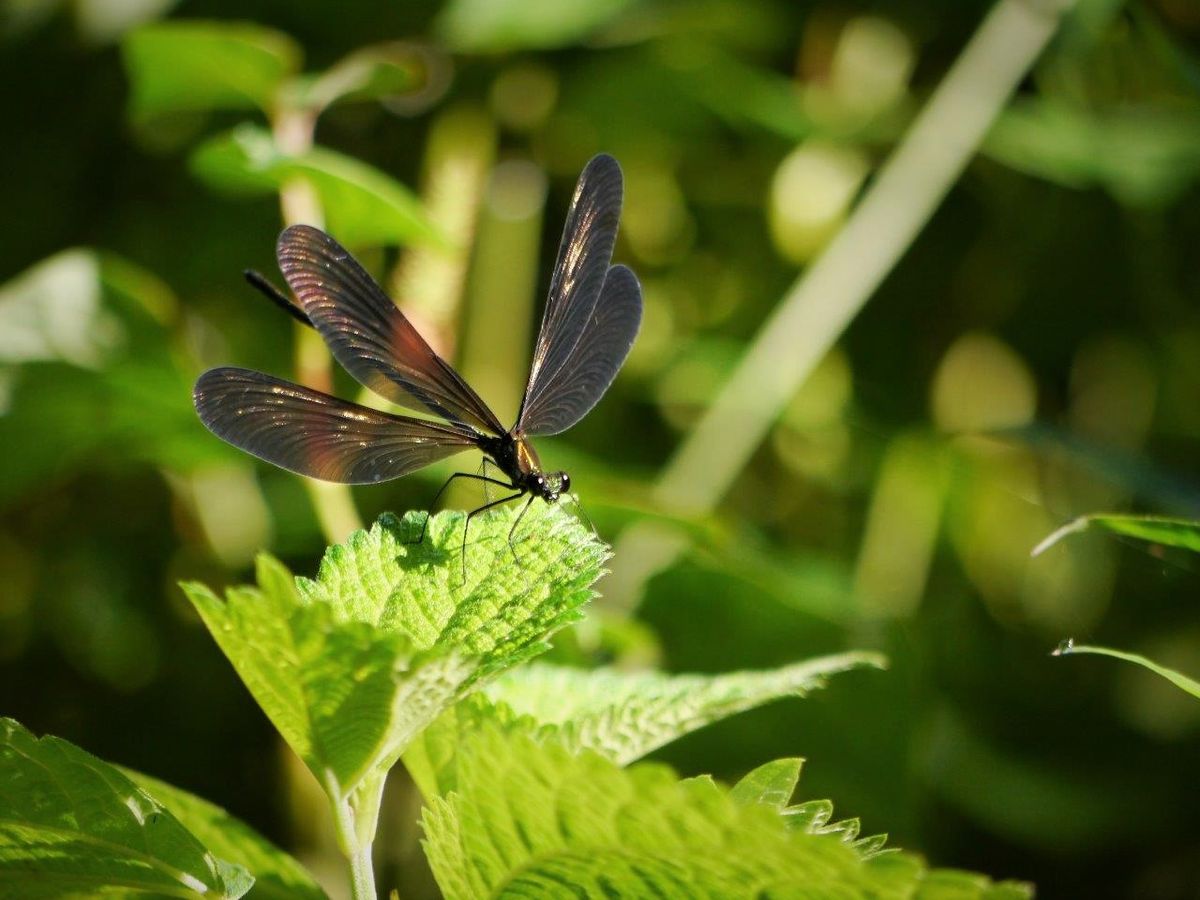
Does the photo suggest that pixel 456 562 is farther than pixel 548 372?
No

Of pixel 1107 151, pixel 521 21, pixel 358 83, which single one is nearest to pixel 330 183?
pixel 358 83

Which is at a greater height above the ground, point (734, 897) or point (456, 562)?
point (456, 562)

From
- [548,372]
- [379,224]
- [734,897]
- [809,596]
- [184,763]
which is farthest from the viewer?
[184,763]

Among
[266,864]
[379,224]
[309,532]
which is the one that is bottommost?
[266,864]

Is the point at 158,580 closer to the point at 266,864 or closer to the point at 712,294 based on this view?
the point at 712,294

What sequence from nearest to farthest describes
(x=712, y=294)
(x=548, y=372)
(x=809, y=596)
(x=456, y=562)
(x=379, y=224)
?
(x=456, y=562), (x=548, y=372), (x=379, y=224), (x=809, y=596), (x=712, y=294)

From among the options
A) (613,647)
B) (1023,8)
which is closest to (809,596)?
(613,647)

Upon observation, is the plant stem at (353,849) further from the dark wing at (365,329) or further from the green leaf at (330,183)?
the green leaf at (330,183)

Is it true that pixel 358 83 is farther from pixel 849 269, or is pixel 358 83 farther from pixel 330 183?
pixel 849 269
